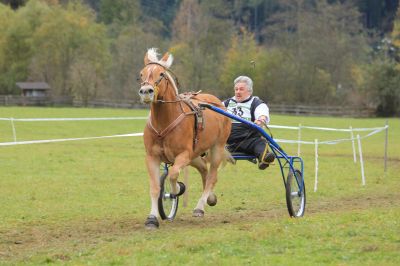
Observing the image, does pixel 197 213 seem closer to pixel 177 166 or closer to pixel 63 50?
pixel 177 166

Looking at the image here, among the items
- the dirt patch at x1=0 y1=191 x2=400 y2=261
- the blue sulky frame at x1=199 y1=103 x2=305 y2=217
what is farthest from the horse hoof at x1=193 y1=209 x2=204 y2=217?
the blue sulky frame at x1=199 y1=103 x2=305 y2=217

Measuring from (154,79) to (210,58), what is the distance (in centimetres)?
6562

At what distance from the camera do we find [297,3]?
102 meters

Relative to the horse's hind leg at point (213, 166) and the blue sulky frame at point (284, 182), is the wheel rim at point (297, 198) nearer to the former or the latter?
the blue sulky frame at point (284, 182)

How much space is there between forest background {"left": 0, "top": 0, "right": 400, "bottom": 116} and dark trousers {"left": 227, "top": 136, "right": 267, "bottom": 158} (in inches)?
1637

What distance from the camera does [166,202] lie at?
9.98 m

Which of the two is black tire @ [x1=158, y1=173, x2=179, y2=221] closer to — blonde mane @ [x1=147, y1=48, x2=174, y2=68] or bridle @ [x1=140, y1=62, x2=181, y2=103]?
bridle @ [x1=140, y1=62, x2=181, y2=103]

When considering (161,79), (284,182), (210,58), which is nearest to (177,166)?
(161,79)

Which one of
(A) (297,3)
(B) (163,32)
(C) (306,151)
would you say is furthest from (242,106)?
(B) (163,32)

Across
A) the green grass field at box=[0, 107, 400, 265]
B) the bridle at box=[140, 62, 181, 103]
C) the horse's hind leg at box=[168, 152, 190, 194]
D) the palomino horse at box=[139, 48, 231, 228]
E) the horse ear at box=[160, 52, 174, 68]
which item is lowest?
the green grass field at box=[0, 107, 400, 265]

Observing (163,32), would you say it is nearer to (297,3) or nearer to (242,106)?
(297,3)

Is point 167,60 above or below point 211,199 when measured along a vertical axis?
above

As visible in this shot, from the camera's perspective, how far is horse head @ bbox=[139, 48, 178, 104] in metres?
8.26

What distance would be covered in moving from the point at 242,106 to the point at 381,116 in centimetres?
5669
